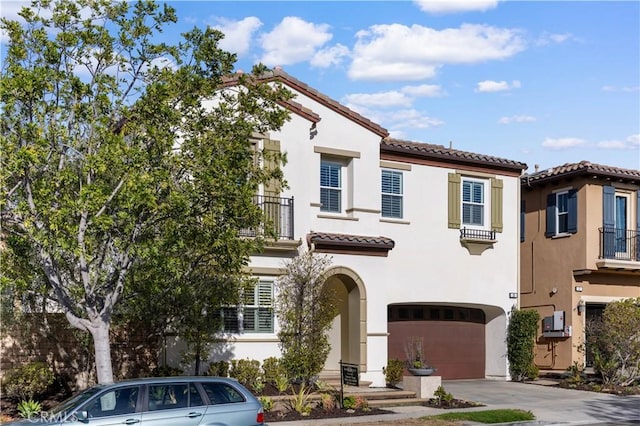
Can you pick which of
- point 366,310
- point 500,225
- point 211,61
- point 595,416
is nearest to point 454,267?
point 500,225

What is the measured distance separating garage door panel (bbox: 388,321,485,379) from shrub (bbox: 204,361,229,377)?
21.2 feet

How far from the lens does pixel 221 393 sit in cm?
1316

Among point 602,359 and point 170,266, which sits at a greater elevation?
point 170,266

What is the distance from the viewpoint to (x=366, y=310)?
22562 millimetres

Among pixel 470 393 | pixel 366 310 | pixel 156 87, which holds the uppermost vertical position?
pixel 156 87

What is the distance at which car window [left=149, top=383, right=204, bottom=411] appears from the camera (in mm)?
12648

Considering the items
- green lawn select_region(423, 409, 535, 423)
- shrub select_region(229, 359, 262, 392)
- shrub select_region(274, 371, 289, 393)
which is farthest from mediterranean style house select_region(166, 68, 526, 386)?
green lawn select_region(423, 409, 535, 423)

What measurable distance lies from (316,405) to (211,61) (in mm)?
8264

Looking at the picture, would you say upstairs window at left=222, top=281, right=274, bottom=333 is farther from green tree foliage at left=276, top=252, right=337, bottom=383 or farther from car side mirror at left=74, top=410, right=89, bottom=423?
car side mirror at left=74, top=410, right=89, bottom=423

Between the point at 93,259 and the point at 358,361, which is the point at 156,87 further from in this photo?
the point at 358,361

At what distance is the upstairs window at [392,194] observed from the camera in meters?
24.2

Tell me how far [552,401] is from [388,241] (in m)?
5.84

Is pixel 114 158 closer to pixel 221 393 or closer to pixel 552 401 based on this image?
pixel 221 393

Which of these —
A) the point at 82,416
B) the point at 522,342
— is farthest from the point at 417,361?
the point at 82,416
